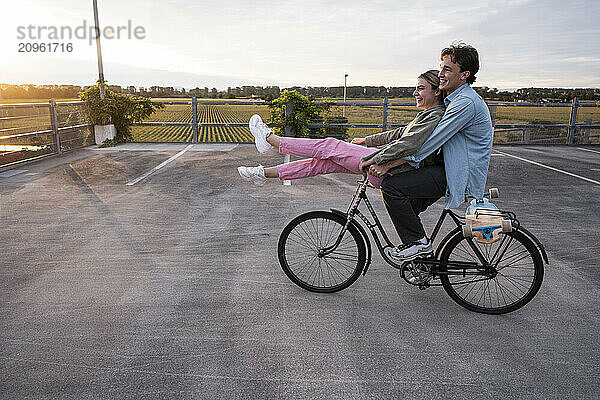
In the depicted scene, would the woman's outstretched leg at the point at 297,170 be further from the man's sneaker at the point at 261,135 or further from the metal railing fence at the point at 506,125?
the metal railing fence at the point at 506,125

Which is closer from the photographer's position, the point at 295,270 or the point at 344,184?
the point at 295,270

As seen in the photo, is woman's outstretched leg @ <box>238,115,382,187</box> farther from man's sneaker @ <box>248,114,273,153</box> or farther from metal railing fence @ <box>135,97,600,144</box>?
metal railing fence @ <box>135,97,600,144</box>

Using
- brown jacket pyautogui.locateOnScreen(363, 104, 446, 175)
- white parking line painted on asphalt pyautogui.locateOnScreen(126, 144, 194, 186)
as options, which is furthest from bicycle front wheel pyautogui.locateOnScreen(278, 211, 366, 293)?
white parking line painted on asphalt pyautogui.locateOnScreen(126, 144, 194, 186)

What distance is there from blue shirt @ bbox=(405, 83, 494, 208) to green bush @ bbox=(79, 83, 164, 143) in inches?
527

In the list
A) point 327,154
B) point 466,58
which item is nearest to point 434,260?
point 327,154

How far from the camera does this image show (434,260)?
12.0ft

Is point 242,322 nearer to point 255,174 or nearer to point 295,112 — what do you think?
point 255,174

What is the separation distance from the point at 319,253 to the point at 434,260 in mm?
903

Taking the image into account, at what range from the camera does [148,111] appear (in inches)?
639

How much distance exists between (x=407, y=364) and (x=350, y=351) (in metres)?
0.36

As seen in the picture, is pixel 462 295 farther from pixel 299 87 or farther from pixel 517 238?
pixel 299 87

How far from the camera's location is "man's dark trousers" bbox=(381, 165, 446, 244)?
135 inches

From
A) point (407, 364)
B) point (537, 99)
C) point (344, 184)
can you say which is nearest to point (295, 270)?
point (407, 364)

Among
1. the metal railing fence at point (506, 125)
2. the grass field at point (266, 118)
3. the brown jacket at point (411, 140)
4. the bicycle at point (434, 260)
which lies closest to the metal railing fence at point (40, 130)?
the grass field at point (266, 118)
